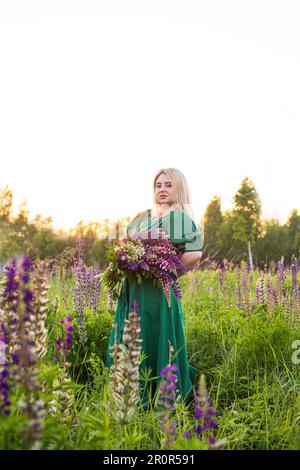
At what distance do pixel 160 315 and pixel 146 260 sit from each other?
2.19ft

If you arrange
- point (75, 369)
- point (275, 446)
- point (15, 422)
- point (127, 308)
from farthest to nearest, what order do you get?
point (75, 369) → point (127, 308) → point (275, 446) → point (15, 422)

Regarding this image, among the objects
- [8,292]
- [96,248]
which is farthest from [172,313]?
[96,248]

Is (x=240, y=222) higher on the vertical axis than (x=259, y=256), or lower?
higher

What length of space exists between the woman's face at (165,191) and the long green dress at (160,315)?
0.29m

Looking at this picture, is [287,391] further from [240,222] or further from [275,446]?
[240,222]

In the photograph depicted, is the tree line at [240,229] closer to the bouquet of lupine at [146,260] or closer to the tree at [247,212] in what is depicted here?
the tree at [247,212]

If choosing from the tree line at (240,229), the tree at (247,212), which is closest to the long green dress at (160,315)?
the tree line at (240,229)

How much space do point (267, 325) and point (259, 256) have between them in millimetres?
19187

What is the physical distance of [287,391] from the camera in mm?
4164

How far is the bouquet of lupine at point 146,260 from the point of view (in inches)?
159

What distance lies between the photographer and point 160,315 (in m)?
4.44

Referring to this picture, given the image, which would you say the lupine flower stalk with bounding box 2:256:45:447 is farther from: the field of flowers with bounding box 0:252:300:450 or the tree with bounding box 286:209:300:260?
the tree with bounding box 286:209:300:260

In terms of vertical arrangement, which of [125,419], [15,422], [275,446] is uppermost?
[15,422]

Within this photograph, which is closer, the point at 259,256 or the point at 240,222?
the point at 240,222
